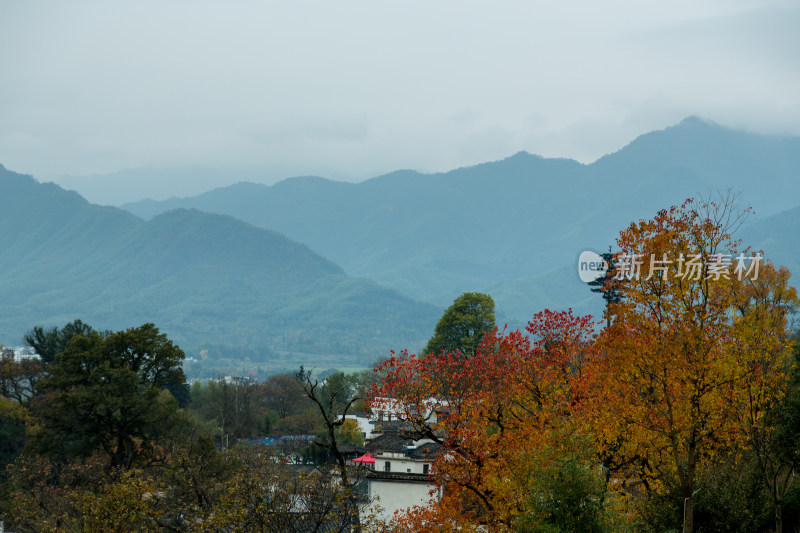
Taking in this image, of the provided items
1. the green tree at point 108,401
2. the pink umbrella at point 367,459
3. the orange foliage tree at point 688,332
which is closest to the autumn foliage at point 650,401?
the orange foliage tree at point 688,332

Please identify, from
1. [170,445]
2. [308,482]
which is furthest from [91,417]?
[308,482]

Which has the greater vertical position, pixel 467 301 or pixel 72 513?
pixel 467 301

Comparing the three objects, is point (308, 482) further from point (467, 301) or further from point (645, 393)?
point (467, 301)

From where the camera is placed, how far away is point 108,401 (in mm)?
45969

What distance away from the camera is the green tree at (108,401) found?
46625 mm

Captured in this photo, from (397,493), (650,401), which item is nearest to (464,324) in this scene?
(397,493)

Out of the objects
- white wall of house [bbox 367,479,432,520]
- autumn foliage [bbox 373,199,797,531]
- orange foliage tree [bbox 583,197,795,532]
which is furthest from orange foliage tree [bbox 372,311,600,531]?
white wall of house [bbox 367,479,432,520]

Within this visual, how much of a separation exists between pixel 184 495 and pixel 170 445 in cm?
1880

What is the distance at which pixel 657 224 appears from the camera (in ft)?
68.2

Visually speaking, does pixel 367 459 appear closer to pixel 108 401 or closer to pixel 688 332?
pixel 108 401

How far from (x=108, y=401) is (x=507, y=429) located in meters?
29.2

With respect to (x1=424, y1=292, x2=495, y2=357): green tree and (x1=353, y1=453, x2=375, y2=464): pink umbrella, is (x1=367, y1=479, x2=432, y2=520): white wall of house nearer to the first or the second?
(x1=353, y1=453, x2=375, y2=464): pink umbrella

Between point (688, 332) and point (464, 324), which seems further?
point (464, 324)

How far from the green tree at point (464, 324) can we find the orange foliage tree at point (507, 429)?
4983cm
